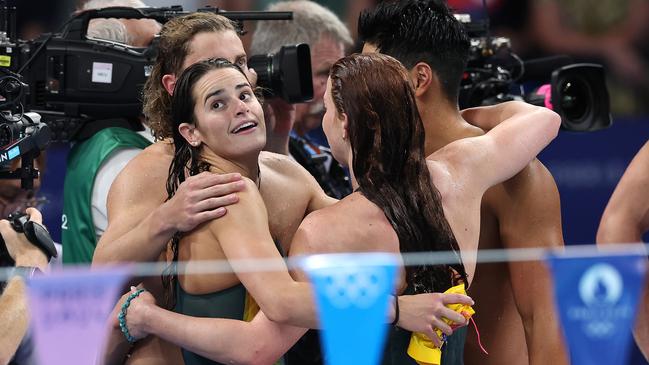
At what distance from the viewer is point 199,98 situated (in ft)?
8.99

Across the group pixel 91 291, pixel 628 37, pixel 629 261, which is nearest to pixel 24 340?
pixel 91 291

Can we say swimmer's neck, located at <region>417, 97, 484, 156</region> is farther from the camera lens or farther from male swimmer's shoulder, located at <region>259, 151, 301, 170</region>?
the camera lens

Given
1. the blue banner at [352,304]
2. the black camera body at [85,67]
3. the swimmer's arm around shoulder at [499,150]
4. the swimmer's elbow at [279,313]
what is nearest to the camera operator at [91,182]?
the black camera body at [85,67]

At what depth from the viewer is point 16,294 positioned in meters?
2.99

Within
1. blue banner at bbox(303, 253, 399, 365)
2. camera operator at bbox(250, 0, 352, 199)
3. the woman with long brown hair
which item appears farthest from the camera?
camera operator at bbox(250, 0, 352, 199)

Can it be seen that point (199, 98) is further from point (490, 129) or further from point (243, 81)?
point (490, 129)

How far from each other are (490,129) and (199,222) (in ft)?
3.05

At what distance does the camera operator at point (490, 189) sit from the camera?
3.07m

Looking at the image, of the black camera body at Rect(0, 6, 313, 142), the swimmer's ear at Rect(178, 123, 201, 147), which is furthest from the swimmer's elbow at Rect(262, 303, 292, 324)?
the black camera body at Rect(0, 6, 313, 142)

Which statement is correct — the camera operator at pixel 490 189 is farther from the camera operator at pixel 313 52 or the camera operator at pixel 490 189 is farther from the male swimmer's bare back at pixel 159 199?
the camera operator at pixel 313 52

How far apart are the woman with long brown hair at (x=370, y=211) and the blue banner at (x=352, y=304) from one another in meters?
0.26

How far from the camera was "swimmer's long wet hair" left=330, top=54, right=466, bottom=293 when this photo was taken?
8.48 ft

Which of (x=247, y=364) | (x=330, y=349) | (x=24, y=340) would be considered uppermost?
(x=330, y=349)

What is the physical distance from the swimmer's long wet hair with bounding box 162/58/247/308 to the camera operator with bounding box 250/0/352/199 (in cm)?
114
